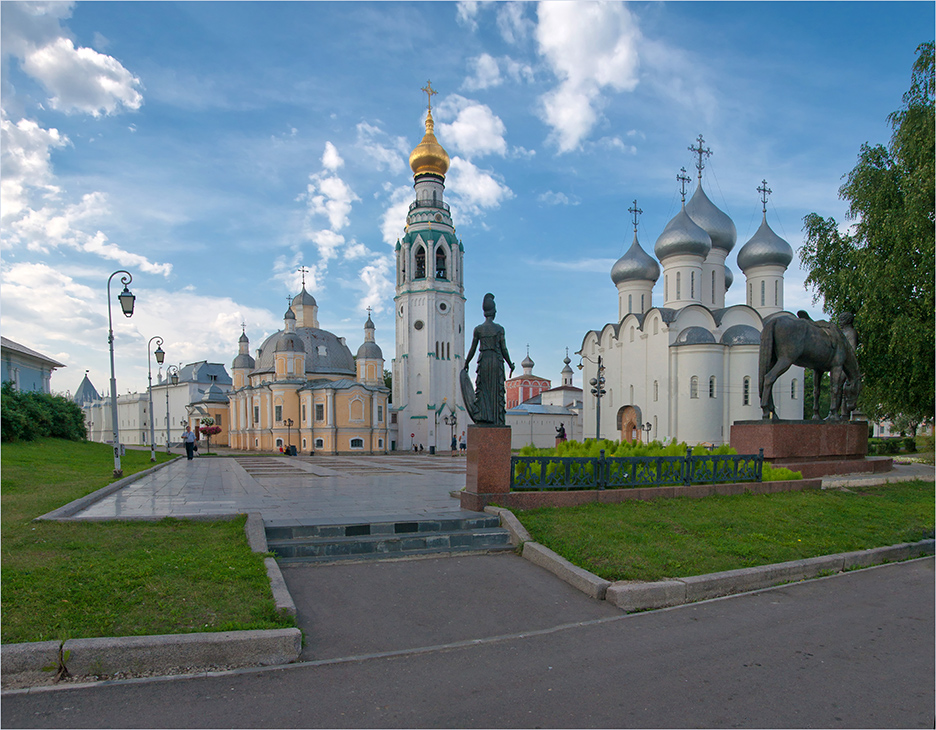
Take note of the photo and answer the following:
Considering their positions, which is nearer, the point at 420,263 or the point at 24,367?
the point at 24,367

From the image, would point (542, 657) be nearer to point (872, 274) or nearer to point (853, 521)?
point (853, 521)

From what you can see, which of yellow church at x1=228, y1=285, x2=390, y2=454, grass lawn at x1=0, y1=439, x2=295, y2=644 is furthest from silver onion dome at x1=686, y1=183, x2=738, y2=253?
grass lawn at x1=0, y1=439, x2=295, y2=644

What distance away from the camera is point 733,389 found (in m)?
34.4

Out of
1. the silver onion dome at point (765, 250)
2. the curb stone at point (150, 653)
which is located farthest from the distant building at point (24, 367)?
the silver onion dome at point (765, 250)

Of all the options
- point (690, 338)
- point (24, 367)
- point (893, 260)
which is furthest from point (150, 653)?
point (24, 367)

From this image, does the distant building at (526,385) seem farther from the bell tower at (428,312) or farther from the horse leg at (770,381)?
the horse leg at (770,381)

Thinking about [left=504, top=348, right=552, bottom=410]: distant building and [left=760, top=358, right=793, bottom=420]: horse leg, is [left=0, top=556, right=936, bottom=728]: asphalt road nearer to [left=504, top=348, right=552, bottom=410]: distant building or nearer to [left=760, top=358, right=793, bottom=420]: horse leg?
[left=760, top=358, right=793, bottom=420]: horse leg

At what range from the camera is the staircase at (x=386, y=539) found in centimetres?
694

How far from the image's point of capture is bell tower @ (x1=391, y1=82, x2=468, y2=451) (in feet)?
171

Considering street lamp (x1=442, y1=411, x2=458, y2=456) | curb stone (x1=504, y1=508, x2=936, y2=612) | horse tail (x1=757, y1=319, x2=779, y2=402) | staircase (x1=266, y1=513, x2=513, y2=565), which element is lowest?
street lamp (x1=442, y1=411, x2=458, y2=456)

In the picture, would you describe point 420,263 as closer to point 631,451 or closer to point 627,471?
point 631,451

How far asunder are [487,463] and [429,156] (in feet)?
159

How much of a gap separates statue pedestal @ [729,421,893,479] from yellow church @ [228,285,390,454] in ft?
123

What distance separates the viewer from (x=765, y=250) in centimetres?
3891
